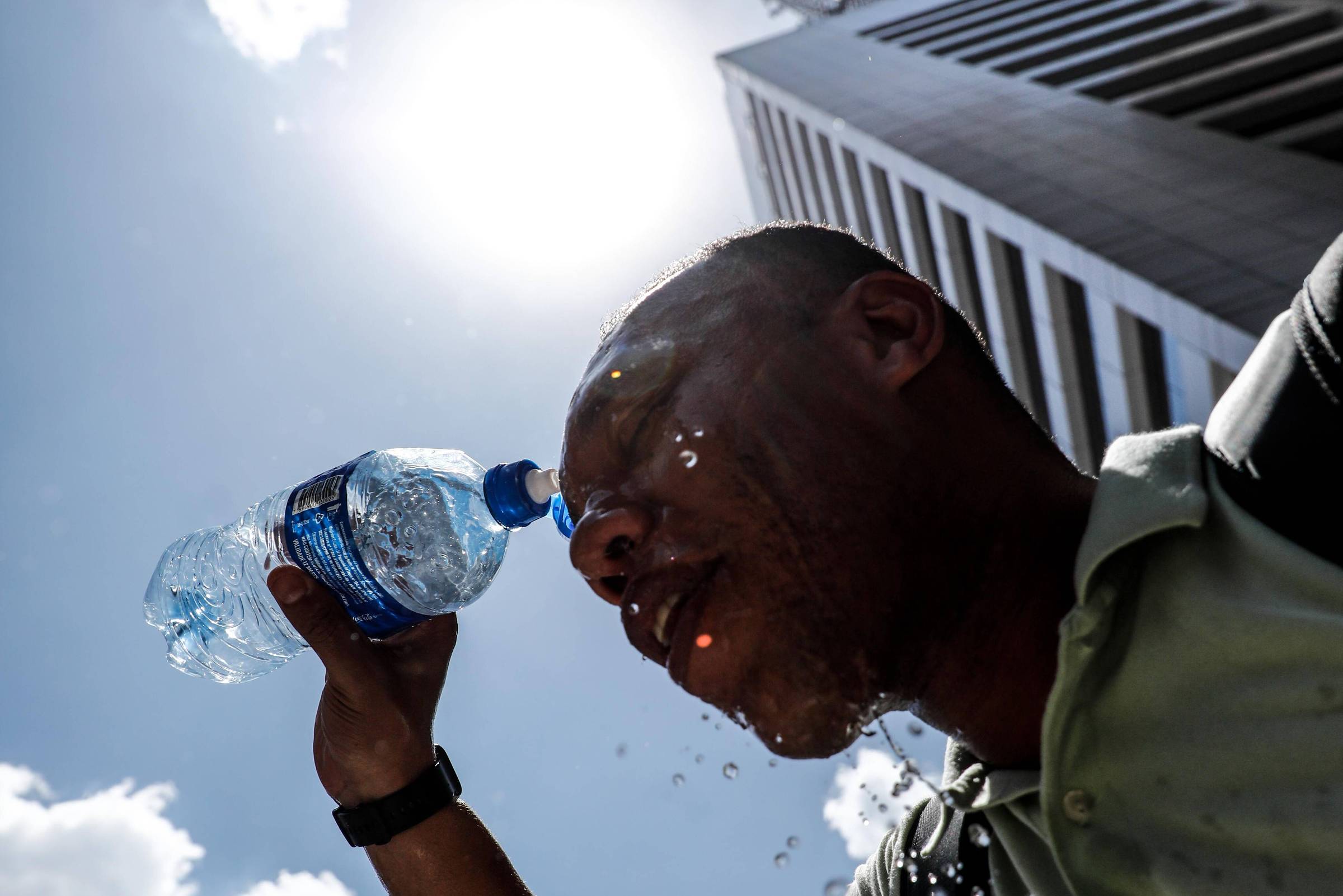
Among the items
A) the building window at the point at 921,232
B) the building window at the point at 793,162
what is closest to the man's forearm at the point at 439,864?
the building window at the point at 921,232

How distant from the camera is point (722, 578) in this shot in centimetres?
207

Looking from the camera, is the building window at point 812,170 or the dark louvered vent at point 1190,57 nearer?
the dark louvered vent at point 1190,57

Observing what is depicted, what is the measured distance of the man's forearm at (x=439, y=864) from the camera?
3.04 m

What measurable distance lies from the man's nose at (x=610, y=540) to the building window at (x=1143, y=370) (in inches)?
578

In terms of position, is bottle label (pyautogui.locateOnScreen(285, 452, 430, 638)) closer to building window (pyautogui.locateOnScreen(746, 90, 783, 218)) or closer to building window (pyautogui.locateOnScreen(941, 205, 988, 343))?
building window (pyautogui.locateOnScreen(941, 205, 988, 343))

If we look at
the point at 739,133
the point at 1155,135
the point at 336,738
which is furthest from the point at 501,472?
the point at 739,133

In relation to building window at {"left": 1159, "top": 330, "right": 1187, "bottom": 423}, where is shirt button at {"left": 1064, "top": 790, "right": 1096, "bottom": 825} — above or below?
above

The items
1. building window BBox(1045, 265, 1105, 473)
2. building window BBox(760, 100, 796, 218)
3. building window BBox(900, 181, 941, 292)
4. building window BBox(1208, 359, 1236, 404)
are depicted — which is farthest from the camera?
building window BBox(760, 100, 796, 218)

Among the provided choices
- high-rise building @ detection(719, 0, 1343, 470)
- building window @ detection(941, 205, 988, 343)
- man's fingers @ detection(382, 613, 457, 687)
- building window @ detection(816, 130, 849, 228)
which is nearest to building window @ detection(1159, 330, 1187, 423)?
high-rise building @ detection(719, 0, 1343, 470)

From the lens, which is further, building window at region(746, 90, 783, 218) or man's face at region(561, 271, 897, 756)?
building window at region(746, 90, 783, 218)

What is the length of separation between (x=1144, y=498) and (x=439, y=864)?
235cm

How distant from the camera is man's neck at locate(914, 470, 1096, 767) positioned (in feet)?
6.68

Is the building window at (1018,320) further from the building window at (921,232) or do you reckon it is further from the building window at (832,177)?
the building window at (832,177)

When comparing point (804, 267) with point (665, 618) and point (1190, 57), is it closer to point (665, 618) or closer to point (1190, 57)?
point (665, 618)
